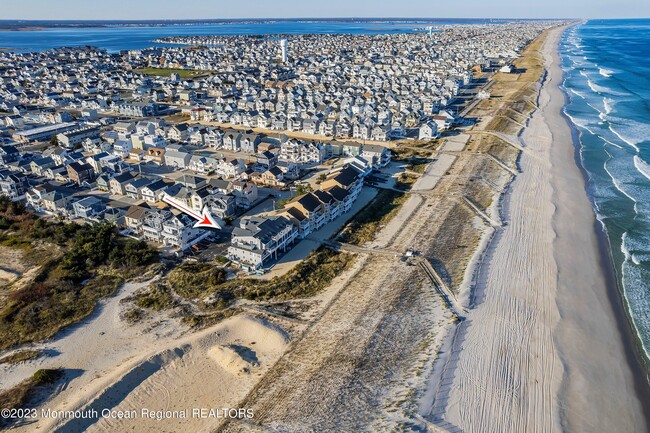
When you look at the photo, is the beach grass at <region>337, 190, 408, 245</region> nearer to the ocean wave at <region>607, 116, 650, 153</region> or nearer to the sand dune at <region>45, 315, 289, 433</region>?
the sand dune at <region>45, 315, 289, 433</region>

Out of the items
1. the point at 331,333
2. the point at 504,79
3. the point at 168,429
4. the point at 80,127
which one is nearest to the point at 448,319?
the point at 331,333

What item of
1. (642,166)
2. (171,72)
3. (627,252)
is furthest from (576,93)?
(171,72)

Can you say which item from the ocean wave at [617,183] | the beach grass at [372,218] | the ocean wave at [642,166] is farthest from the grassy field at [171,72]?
the ocean wave at [642,166]

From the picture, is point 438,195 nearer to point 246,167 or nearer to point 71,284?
point 246,167

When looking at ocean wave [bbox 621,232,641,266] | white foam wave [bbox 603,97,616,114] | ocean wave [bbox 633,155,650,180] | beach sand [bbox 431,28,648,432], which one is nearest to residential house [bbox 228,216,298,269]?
beach sand [bbox 431,28,648,432]

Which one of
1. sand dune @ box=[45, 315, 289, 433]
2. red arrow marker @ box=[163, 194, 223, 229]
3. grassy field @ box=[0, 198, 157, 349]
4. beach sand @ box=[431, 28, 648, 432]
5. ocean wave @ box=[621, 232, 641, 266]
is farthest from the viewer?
red arrow marker @ box=[163, 194, 223, 229]
